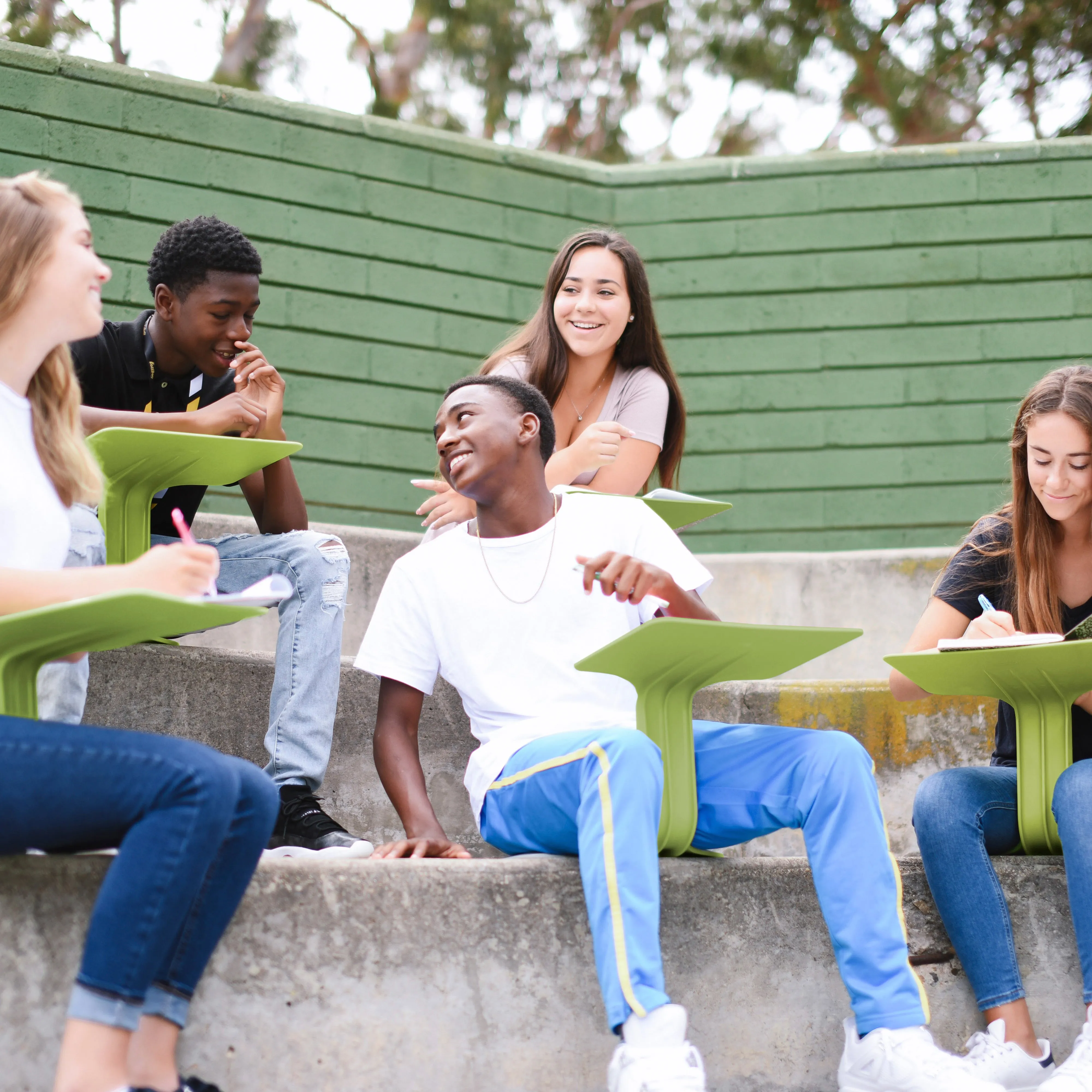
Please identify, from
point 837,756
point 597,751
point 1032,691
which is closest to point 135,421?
point 597,751

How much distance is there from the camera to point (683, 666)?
1.98m

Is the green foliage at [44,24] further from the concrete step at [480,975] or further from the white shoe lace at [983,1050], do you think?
the white shoe lace at [983,1050]

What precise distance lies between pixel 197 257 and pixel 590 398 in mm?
1042

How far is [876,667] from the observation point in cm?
388

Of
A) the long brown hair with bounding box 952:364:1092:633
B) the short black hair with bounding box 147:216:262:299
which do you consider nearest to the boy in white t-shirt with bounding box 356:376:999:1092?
the long brown hair with bounding box 952:364:1092:633

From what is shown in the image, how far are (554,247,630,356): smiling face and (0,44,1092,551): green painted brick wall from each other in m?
1.54

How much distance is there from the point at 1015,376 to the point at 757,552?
1182 millimetres

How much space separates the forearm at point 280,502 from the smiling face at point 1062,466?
59.1 inches

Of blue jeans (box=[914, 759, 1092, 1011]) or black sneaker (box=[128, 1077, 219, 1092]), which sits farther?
blue jeans (box=[914, 759, 1092, 1011])

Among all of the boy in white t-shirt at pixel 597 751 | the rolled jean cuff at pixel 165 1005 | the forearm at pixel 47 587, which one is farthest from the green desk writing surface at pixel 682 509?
the rolled jean cuff at pixel 165 1005

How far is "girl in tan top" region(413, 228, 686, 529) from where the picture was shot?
323 centimetres

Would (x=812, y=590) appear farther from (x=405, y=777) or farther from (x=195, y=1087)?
(x=195, y=1087)

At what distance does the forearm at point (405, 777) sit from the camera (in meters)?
2.15

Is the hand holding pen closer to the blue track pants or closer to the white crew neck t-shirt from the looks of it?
the blue track pants
